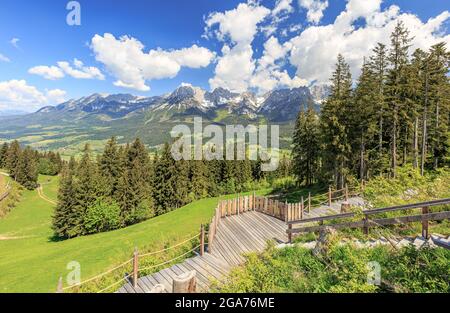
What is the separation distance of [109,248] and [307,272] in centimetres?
2155

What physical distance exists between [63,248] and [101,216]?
9207mm

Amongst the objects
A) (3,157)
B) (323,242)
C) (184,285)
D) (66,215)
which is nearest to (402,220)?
(323,242)

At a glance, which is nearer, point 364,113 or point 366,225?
point 366,225

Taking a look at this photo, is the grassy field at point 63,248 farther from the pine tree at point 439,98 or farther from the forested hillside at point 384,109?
the pine tree at point 439,98

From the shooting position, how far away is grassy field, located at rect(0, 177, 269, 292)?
17.5 meters

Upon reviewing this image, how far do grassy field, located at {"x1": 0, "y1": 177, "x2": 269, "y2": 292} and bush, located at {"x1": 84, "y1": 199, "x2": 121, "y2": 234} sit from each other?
5.22 meters

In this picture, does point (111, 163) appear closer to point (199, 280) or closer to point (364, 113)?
point (199, 280)

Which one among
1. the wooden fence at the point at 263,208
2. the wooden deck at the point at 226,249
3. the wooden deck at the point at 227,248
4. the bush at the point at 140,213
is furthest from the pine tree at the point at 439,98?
the bush at the point at 140,213

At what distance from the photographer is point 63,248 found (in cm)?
2570

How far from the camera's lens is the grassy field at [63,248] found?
17.5 m

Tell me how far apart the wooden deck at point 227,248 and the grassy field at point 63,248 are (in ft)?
27.7

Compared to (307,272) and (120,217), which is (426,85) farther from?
(120,217)
